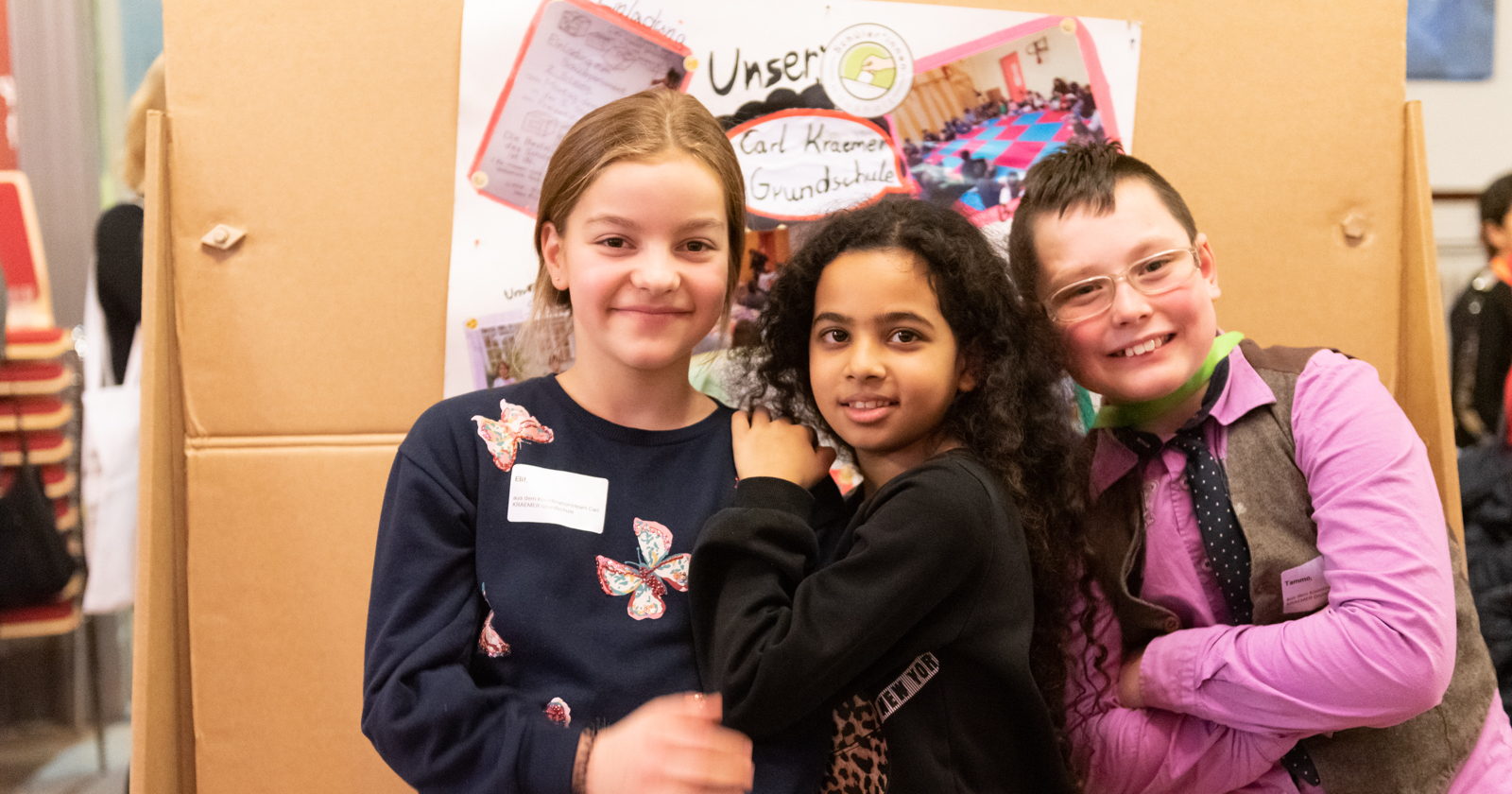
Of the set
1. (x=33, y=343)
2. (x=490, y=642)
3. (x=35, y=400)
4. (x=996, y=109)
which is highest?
(x=996, y=109)

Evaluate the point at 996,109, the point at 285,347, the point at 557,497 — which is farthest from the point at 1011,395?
the point at 285,347

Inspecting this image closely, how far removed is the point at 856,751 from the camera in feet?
2.66

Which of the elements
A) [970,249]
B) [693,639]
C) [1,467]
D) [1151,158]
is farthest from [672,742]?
[1,467]

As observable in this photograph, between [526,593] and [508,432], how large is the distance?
166 mm

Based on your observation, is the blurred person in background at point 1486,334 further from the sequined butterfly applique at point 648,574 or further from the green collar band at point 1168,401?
the sequined butterfly applique at point 648,574

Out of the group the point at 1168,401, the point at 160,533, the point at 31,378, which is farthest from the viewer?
the point at 31,378

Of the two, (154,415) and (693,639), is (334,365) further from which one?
(693,639)

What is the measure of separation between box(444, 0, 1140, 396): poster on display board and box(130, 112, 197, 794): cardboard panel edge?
366mm

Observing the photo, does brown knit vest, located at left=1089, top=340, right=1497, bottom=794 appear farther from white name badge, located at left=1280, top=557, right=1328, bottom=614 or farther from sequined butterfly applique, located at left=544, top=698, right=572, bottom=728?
sequined butterfly applique, located at left=544, top=698, right=572, bottom=728

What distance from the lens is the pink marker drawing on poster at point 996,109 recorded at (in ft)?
4.09

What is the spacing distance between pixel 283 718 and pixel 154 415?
44 centimetres

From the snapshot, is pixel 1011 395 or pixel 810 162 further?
pixel 810 162

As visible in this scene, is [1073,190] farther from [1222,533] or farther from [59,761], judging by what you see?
[59,761]

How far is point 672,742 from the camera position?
71 centimetres
